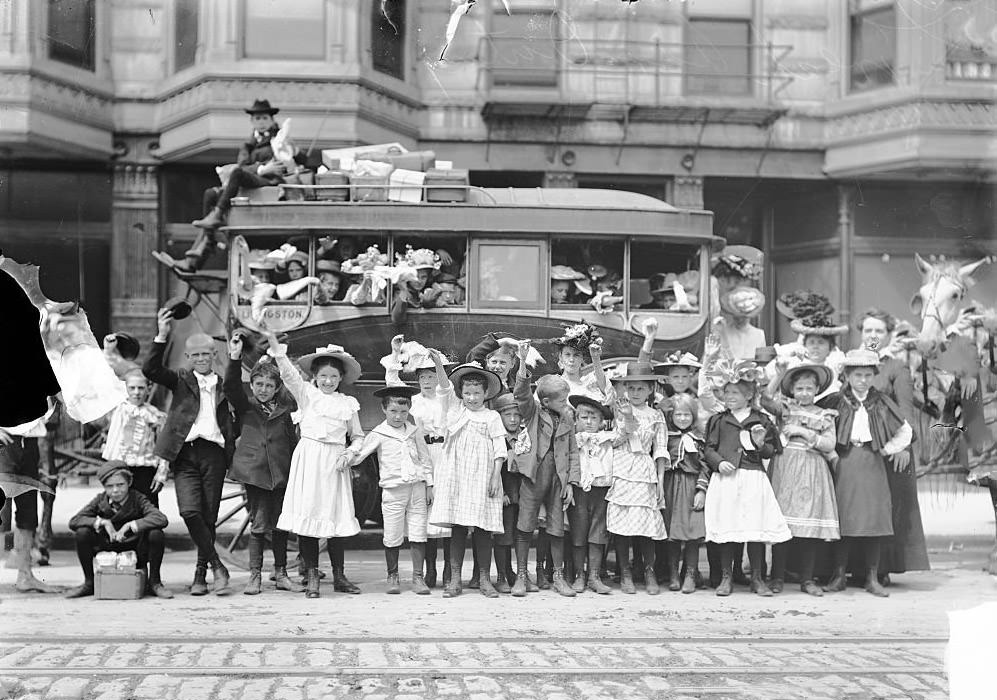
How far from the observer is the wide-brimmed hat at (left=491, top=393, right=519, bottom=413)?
26.2ft

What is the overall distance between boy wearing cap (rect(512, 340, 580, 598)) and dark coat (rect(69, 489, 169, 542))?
7.86ft

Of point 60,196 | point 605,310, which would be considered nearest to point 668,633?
point 605,310

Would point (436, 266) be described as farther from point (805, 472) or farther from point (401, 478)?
point (805, 472)

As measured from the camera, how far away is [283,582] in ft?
25.5

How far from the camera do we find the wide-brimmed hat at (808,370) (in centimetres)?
819

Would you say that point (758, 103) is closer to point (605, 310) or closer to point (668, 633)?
point (605, 310)

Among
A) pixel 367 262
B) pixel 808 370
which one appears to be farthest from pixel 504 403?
pixel 808 370

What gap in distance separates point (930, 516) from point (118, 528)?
7955 millimetres

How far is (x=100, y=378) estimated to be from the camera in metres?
7.96

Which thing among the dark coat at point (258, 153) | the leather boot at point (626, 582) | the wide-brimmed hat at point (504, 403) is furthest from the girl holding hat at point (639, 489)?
the dark coat at point (258, 153)

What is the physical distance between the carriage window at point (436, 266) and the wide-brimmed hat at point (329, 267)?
48cm

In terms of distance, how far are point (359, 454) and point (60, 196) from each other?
6.74 metres

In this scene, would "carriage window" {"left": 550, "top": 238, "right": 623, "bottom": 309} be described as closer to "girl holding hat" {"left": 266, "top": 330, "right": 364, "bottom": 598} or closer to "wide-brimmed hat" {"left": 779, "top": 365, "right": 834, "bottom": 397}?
"wide-brimmed hat" {"left": 779, "top": 365, "right": 834, "bottom": 397}

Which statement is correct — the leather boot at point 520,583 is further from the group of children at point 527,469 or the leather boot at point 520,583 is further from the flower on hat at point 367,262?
the flower on hat at point 367,262
